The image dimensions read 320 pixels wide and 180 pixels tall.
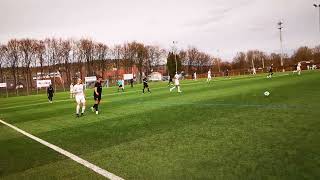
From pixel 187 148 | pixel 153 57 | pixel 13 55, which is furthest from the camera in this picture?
pixel 153 57

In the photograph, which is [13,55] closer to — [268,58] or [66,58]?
[66,58]

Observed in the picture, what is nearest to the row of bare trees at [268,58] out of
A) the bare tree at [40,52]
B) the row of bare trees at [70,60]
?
the row of bare trees at [70,60]

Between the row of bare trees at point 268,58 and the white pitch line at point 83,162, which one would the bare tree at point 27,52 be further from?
the white pitch line at point 83,162

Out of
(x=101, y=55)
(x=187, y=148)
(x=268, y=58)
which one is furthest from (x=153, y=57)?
(x=187, y=148)

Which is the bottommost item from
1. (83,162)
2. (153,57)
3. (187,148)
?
(83,162)

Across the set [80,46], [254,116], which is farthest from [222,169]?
[80,46]

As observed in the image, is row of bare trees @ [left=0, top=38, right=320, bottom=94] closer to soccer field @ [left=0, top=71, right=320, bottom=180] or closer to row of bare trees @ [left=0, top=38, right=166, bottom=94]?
row of bare trees @ [left=0, top=38, right=166, bottom=94]

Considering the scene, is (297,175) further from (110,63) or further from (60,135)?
(110,63)

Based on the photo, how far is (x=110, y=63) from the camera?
11700 centimetres

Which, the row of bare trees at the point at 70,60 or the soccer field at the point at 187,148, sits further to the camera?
the row of bare trees at the point at 70,60

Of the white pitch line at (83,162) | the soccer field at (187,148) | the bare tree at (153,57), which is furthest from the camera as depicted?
the bare tree at (153,57)

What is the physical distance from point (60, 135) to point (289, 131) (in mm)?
8410

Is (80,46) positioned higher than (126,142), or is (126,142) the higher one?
(80,46)

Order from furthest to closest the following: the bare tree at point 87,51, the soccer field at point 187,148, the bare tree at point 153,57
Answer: the bare tree at point 153,57
the bare tree at point 87,51
the soccer field at point 187,148
